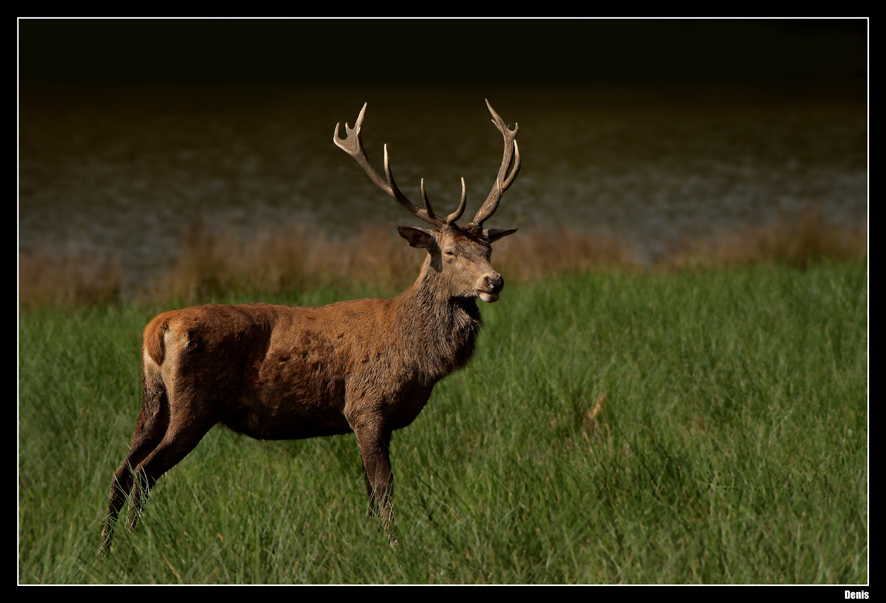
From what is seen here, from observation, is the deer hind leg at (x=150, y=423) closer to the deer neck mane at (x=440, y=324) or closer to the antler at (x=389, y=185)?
the deer neck mane at (x=440, y=324)

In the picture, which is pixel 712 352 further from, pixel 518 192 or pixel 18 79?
pixel 18 79

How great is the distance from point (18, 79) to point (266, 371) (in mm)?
2197

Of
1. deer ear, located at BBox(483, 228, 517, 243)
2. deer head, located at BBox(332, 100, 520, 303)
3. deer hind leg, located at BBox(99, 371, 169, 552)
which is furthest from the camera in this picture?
deer ear, located at BBox(483, 228, 517, 243)

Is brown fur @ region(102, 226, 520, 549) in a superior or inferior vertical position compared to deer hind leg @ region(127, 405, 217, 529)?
superior

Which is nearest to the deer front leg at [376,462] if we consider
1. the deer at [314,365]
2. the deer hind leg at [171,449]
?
the deer at [314,365]

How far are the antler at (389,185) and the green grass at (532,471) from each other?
51.5 inches

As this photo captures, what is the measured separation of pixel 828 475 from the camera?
15.0 feet

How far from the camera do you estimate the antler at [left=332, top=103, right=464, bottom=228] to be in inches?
183

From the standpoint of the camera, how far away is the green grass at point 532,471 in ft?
12.7

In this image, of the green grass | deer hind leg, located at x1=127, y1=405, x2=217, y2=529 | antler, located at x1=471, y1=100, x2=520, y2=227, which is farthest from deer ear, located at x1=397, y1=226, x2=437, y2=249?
deer hind leg, located at x1=127, y1=405, x2=217, y2=529

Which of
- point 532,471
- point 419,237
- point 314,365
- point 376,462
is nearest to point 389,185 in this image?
point 419,237

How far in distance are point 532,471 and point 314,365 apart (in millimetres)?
1261

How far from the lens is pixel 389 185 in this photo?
188 inches

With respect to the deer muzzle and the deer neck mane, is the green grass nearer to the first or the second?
the deer neck mane
